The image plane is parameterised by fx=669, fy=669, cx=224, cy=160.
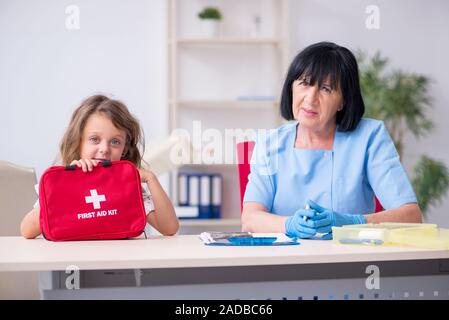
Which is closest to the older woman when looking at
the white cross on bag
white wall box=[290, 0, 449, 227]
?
the white cross on bag

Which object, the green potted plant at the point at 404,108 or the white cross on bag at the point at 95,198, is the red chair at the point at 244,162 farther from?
the green potted plant at the point at 404,108

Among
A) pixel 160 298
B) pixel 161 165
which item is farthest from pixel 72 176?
pixel 161 165

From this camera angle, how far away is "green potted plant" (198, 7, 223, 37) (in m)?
4.32

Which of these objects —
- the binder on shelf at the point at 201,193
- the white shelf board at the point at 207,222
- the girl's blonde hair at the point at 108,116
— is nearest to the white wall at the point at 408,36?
the binder on shelf at the point at 201,193

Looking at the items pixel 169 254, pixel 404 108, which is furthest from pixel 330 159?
pixel 404 108

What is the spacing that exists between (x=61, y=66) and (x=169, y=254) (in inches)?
132

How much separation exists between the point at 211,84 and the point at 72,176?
3051mm

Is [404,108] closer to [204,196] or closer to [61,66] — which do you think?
[204,196]

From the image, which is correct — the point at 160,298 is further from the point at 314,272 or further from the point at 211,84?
the point at 211,84

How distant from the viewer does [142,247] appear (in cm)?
141

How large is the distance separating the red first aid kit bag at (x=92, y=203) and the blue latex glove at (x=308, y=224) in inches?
14.7

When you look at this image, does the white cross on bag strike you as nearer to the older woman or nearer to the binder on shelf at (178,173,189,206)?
the older woman

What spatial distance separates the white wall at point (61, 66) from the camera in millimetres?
4367

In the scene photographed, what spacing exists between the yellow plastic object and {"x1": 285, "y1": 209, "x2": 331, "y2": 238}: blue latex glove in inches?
3.5
